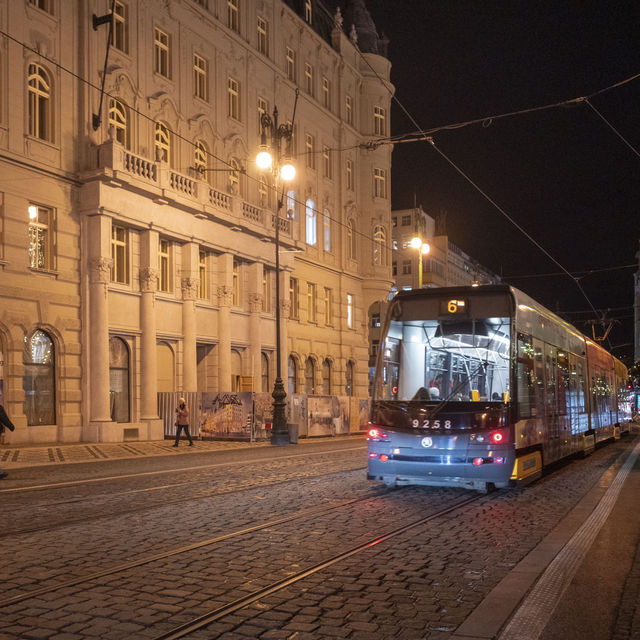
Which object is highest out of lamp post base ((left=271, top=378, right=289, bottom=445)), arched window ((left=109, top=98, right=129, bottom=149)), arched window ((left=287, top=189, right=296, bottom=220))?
arched window ((left=109, top=98, right=129, bottom=149))

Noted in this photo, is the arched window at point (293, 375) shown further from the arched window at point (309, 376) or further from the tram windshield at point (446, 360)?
the tram windshield at point (446, 360)

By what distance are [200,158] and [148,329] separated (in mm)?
8511

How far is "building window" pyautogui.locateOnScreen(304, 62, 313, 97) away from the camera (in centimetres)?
4306

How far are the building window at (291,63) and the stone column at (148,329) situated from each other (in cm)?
1589

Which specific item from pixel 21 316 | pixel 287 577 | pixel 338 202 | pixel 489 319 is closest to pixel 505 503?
pixel 489 319

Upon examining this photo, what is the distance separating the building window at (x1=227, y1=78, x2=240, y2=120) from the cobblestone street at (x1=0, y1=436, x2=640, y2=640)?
2501 cm

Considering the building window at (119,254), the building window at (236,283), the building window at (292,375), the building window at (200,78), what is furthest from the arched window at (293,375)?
the building window at (200,78)

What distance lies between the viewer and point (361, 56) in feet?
154

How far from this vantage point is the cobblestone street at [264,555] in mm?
5539

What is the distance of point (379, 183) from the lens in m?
48.1

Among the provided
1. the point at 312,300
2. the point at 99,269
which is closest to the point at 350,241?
the point at 312,300

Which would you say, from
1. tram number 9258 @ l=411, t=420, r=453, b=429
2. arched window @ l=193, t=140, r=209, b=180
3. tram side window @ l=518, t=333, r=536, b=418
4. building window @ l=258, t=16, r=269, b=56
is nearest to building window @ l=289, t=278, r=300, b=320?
arched window @ l=193, t=140, r=209, b=180

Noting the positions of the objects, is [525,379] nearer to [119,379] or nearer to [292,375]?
[119,379]

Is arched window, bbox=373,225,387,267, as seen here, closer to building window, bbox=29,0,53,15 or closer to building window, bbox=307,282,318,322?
building window, bbox=307,282,318,322
